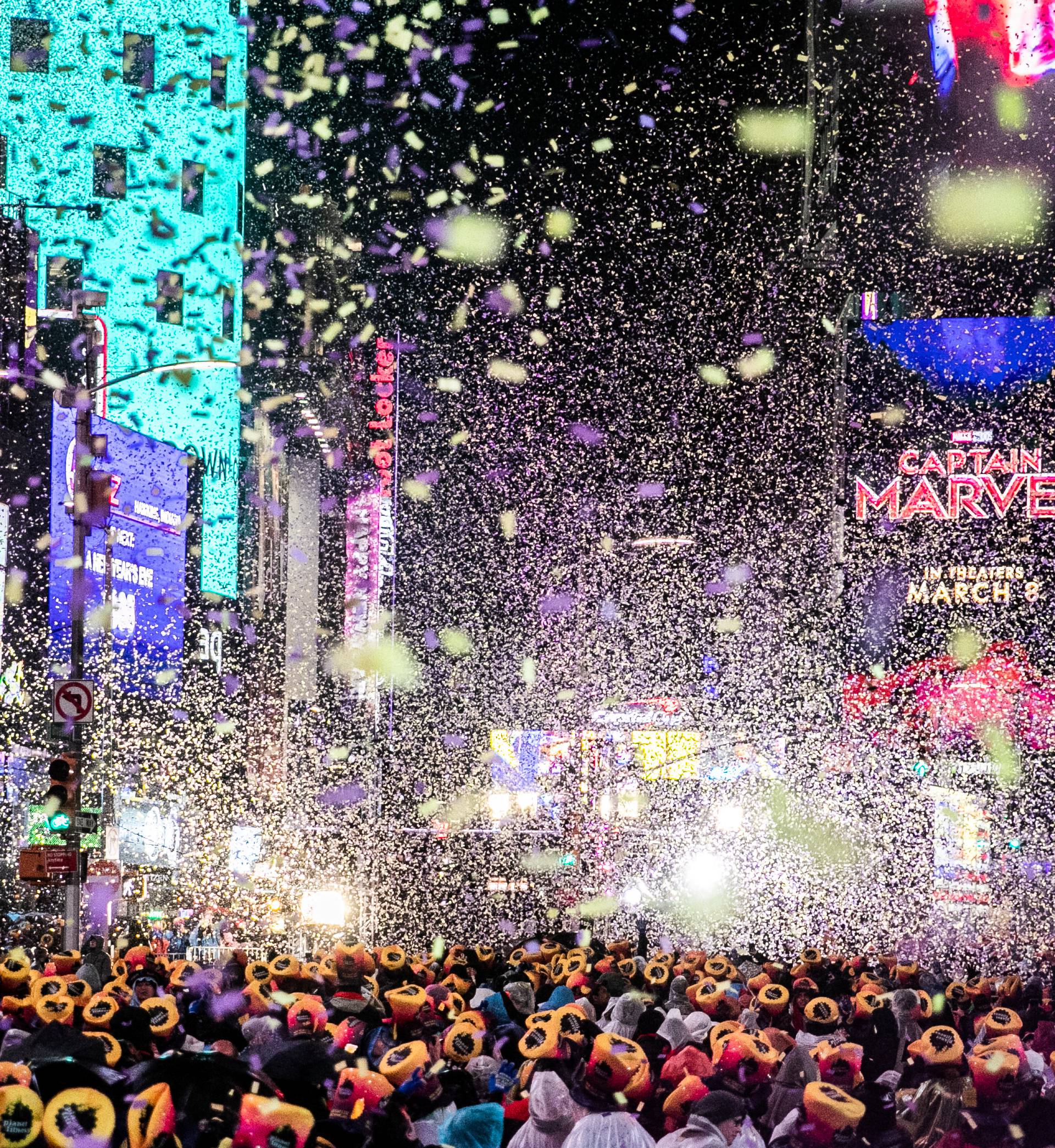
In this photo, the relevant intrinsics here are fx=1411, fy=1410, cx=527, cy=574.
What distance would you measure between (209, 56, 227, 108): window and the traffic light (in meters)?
37.9

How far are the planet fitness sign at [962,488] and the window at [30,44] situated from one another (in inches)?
1115

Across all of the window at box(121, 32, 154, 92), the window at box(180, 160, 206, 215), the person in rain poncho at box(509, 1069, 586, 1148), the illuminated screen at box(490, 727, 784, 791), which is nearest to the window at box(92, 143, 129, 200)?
the window at box(180, 160, 206, 215)

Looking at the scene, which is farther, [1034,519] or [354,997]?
[1034,519]

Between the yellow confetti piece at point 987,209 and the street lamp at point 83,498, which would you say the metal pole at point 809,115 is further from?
the street lamp at point 83,498

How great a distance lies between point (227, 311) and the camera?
4559 cm

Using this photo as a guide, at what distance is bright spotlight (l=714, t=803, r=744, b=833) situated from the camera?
38.0 meters

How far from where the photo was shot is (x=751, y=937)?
28.6 meters

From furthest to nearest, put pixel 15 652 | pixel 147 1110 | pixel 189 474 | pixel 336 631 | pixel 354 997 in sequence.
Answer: pixel 336 631 < pixel 189 474 < pixel 15 652 < pixel 354 997 < pixel 147 1110

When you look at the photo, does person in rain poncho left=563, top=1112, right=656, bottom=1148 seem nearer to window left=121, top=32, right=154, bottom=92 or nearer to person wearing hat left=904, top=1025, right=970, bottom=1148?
person wearing hat left=904, top=1025, right=970, bottom=1148

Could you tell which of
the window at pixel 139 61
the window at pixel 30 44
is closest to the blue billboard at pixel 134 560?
the window at pixel 30 44

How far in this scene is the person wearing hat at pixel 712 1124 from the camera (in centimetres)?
625

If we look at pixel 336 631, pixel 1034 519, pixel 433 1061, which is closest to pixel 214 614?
pixel 336 631

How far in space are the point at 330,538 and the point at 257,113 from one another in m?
15.8

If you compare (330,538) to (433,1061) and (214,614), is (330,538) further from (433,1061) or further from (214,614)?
(433,1061)
